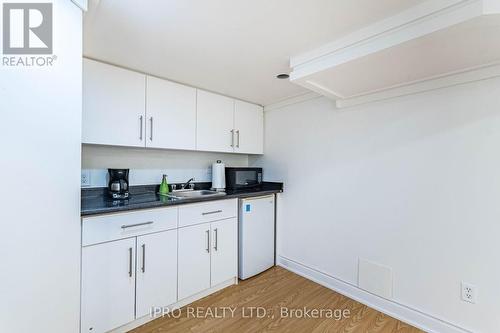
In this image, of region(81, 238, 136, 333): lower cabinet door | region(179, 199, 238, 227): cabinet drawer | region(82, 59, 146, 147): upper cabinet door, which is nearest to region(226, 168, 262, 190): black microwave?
region(179, 199, 238, 227): cabinet drawer

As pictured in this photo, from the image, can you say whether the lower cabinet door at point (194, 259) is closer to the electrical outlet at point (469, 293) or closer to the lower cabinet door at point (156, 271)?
the lower cabinet door at point (156, 271)

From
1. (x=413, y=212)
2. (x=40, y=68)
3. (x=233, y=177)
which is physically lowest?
(x=413, y=212)

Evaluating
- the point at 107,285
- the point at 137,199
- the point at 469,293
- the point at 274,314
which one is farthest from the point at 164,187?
the point at 469,293

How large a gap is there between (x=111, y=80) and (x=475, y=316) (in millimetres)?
3207

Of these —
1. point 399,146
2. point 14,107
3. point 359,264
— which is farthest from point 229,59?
point 359,264

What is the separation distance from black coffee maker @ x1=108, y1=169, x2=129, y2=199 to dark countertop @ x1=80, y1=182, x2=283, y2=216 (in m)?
0.06

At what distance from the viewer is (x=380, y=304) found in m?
1.98

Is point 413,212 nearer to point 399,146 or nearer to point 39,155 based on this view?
point 399,146

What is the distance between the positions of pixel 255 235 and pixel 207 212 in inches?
27.9

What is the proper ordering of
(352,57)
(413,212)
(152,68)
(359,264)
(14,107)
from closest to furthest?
(14,107), (352,57), (413,212), (152,68), (359,264)

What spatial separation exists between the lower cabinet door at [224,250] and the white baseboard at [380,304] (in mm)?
785

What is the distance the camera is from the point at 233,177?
9.07 feet

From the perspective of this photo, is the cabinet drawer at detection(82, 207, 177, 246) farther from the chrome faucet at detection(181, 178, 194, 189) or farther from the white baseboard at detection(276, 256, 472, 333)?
the white baseboard at detection(276, 256, 472, 333)

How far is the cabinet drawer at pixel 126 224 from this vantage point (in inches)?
58.4
